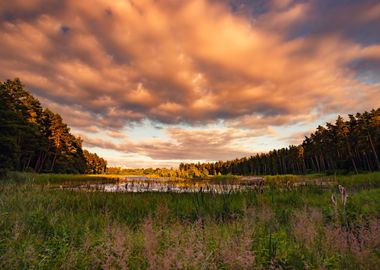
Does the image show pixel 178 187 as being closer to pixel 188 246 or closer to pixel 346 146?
pixel 188 246

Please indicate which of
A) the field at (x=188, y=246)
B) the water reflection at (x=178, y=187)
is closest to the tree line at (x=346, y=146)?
the water reflection at (x=178, y=187)

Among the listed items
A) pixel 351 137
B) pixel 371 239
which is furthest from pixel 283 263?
pixel 351 137

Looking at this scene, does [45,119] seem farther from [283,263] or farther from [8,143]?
[283,263]

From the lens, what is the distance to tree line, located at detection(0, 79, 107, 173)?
88.9 feet

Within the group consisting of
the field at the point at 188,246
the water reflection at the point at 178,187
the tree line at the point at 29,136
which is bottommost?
the field at the point at 188,246

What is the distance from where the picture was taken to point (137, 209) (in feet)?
37.7

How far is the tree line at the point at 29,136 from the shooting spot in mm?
27094

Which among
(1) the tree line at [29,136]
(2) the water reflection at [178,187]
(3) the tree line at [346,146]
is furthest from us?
(3) the tree line at [346,146]

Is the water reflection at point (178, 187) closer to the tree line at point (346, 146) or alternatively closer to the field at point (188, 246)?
the field at point (188, 246)

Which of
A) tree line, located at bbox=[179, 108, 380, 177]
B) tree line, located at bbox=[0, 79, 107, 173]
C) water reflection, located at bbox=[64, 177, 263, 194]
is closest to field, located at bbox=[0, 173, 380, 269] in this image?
water reflection, located at bbox=[64, 177, 263, 194]

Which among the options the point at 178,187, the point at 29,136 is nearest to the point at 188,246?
the point at 178,187

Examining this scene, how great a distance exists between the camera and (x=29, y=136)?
1731 inches

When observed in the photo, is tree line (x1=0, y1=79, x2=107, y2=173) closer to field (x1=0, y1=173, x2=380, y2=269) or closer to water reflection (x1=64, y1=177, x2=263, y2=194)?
water reflection (x1=64, y1=177, x2=263, y2=194)

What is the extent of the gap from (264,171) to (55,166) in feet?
330
